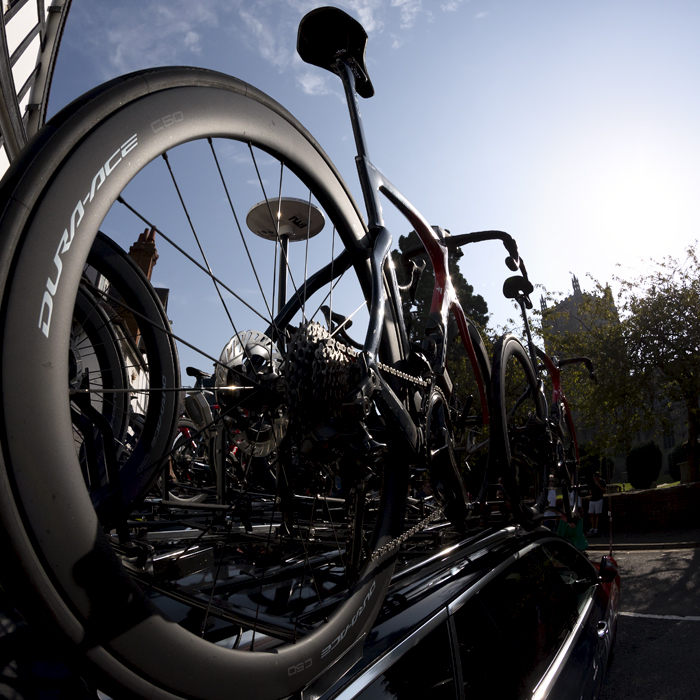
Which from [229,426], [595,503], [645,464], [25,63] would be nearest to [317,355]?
[229,426]

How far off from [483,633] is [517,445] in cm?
262

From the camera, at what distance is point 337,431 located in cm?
163

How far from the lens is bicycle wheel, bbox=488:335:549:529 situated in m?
3.12

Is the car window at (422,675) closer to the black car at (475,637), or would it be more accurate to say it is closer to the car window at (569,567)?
the black car at (475,637)

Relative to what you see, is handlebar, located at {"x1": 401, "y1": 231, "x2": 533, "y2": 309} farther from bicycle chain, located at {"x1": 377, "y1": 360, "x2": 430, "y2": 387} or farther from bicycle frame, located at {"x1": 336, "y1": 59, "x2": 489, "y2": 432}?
bicycle chain, located at {"x1": 377, "y1": 360, "x2": 430, "y2": 387}

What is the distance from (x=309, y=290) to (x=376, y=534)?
1.39 meters

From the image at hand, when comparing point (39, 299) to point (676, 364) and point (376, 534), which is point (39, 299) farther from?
point (676, 364)

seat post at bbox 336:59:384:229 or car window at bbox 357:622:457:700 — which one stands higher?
seat post at bbox 336:59:384:229

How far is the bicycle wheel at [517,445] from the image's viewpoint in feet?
10.2

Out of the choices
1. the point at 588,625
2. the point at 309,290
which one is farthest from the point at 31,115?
the point at 588,625

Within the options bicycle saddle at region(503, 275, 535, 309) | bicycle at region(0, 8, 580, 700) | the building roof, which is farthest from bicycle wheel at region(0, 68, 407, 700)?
the building roof

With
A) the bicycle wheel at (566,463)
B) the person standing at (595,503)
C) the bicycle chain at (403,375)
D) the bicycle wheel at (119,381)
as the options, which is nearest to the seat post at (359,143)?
the bicycle chain at (403,375)

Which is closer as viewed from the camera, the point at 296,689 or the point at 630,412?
the point at 296,689

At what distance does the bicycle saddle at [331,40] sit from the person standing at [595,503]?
41.9 ft
